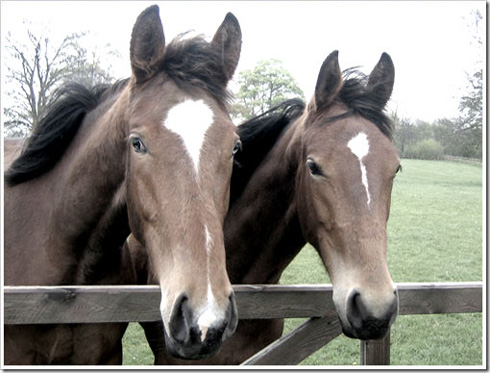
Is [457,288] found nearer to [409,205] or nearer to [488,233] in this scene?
[488,233]

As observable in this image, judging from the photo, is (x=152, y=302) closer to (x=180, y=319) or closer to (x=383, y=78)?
(x=180, y=319)

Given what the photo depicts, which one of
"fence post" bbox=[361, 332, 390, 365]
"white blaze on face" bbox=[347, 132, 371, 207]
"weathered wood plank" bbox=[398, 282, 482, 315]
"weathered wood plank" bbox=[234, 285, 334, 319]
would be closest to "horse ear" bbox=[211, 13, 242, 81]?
"white blaze on face" bbox=[347, 132, 371, 207]

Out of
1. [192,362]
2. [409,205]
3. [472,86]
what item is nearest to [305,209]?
[192,362]

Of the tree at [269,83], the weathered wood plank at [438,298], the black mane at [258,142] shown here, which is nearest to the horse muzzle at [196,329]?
the weathered wood plank at [438,298]

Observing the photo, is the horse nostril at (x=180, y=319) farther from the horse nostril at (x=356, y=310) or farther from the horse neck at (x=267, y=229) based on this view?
the horse neck at (x=267, y=229)

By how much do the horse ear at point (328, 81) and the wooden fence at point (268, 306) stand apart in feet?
4.18

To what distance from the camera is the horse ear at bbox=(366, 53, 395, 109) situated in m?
3.40

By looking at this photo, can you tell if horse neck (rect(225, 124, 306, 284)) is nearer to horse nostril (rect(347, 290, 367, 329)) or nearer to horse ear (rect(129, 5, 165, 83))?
horse nostril (rect(347, 290, 367, 329))

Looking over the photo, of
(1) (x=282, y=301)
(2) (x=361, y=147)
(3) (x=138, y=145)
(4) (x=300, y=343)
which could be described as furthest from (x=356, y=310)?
(3) (x=138, y=145)

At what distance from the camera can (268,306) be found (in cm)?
291

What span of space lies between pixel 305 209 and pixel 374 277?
746mm

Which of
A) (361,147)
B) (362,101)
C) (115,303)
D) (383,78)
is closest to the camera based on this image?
(115,303)

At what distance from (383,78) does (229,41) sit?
121cm

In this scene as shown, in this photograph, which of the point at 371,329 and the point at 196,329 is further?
the point at 371,329
